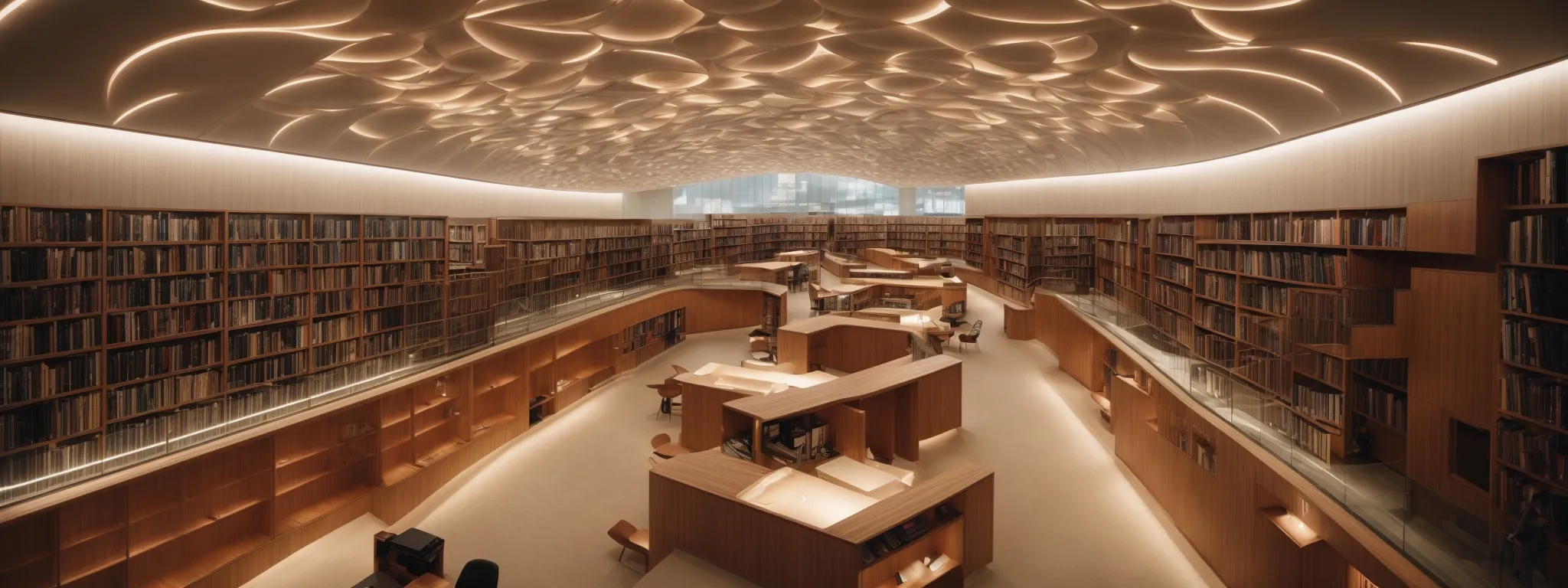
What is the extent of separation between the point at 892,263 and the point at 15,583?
22475 millimetres

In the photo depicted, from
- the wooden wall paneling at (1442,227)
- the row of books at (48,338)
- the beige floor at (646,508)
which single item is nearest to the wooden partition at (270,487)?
the beige floor at (646,508)

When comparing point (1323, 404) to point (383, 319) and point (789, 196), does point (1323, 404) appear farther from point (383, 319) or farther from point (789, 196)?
point (789, 196)

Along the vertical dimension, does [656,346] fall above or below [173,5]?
below

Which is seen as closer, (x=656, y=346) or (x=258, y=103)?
(x=258, y=103)

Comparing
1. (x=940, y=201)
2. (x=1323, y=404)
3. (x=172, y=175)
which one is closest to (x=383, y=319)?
(x=172, y=175)

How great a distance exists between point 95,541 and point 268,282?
10.9 ft

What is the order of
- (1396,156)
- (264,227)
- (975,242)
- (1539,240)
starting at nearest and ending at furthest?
(1539,240) → (1396,156) → (264,227) → (975,242)

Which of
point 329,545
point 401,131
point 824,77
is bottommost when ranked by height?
point 329,545

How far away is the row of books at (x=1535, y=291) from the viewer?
11.0 ft

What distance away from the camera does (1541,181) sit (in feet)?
11.5

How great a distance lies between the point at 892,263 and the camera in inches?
973

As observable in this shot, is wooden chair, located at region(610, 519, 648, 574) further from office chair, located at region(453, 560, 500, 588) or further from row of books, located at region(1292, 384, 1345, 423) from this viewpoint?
row of books, located at region(1292, 384, 1345, 423)

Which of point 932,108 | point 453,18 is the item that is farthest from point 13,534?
point 932,108

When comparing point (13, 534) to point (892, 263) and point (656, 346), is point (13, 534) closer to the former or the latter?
point (656, 346)
